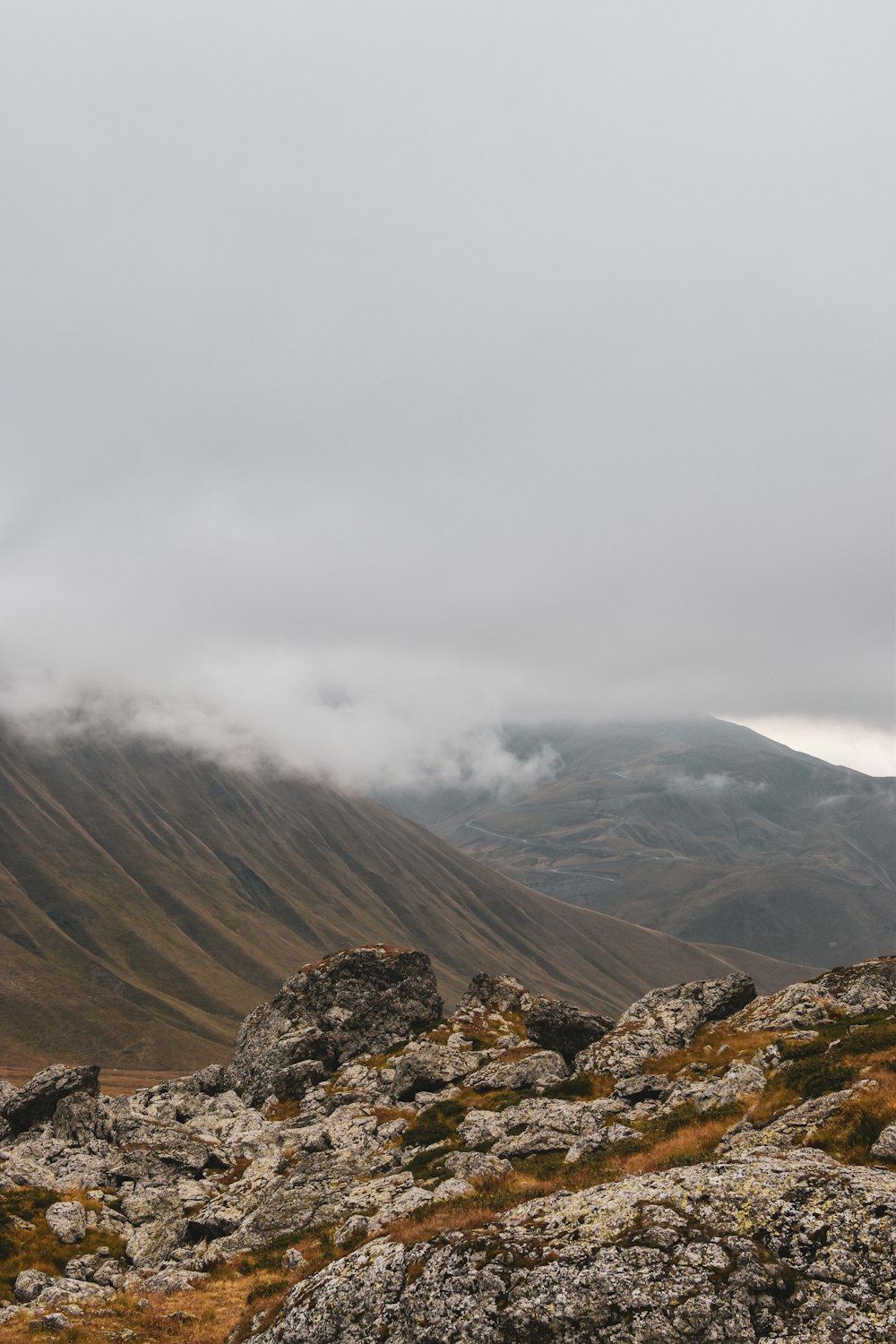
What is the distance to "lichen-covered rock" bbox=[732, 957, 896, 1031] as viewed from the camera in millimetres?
46750

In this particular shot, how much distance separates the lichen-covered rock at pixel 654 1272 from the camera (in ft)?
50.5

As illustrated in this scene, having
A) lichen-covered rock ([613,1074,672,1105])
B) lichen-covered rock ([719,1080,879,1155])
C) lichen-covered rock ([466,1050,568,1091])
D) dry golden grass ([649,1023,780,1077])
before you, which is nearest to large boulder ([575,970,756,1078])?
dry golden grass ([649,1023,780,1077])

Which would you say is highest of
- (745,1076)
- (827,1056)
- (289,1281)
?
(827,1056)

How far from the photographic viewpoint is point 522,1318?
16.7m

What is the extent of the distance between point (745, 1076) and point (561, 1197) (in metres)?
20.6

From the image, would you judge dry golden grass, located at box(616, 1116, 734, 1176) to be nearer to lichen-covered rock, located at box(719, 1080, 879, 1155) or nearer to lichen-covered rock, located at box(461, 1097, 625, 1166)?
lichen-covered rock, located at box(719, 1080, 879, 1155)

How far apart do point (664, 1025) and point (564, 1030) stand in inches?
351

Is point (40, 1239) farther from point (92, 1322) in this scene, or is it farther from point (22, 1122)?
point (22, 1122)

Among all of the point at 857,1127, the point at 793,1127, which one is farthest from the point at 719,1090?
the point at 857,1127

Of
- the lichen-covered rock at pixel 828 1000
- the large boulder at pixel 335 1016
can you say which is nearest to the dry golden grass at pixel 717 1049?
the lichen-covered rock at pixel 828 1000

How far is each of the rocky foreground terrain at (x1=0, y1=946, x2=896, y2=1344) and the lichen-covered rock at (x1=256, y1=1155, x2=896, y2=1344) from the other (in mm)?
52

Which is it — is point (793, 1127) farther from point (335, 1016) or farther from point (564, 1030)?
point (335, 1016)

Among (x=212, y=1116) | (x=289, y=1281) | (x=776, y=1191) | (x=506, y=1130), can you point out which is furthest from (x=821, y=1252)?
(x=212, y=1116)

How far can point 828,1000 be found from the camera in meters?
49.2
